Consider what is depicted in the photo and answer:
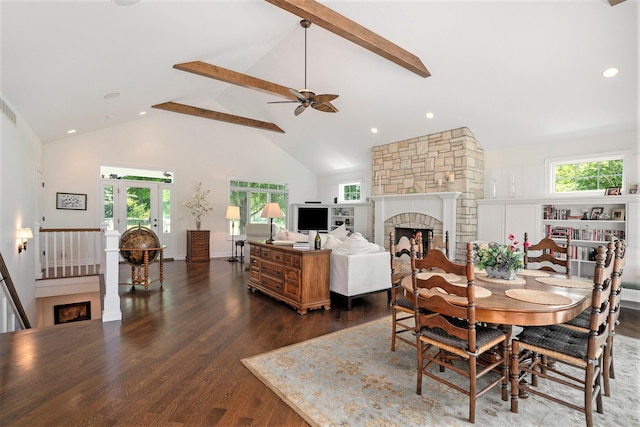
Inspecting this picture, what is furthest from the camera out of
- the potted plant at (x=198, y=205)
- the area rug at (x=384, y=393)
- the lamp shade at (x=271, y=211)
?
the potted plant at (x=198, y=205)

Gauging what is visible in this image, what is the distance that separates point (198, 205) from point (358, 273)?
5.94 metres

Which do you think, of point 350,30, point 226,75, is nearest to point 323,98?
point 350,30

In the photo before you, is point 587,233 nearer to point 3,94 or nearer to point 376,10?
point 376,10

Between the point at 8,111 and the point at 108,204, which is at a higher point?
the point at 8,111

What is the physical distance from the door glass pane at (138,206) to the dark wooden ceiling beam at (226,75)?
425cm

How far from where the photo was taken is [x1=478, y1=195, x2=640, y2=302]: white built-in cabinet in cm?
470

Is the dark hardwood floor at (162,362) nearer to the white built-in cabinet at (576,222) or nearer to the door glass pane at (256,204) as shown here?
the white built-in cabinet at (576,222)

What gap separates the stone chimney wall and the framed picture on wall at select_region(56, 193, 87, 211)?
724 centimetres

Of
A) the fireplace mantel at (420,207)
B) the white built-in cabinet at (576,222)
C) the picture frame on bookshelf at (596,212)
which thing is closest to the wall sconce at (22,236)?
the fireplace mantel at (420,207)

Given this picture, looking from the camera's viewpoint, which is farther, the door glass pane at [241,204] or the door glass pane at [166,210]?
the door glass pane at [241,204]

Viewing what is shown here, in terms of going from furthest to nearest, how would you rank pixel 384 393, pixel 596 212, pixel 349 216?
pixel 349 216, pixel 596 212, pixel 384 393

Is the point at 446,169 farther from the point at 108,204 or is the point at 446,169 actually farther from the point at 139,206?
the point at 108,204

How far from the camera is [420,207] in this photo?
7129 millimetres

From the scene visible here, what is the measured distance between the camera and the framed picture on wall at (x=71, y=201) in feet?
23.4
